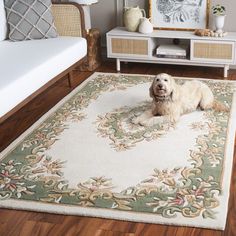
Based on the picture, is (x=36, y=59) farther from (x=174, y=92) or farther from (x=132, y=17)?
(x=132, y=17)

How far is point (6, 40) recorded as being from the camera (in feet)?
12.8

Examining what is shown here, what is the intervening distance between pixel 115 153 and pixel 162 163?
0.32m

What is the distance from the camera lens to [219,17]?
4184 mm

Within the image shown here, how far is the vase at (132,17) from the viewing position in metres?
4.43

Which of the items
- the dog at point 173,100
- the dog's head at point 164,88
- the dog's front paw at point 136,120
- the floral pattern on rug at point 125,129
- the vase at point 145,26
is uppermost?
the vase at point 145,26

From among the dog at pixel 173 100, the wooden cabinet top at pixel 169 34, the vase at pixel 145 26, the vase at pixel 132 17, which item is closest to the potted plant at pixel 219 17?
the wooden cabinet top at pixel 169 34

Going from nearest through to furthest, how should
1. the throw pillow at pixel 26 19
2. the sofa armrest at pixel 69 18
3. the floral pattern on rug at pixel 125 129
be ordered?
the floral pattern on rug at pixel 125 129 < the throw pillow at pixel 26 19 < the sofa armrest at pixel 69 18

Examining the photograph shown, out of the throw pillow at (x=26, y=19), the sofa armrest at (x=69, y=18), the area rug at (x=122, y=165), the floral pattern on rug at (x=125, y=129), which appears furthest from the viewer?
the sofa armrest at (x=69, y=18)

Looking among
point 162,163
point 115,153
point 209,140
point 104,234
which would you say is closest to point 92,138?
point 115,153

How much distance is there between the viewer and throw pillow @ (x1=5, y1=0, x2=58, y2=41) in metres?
3.82

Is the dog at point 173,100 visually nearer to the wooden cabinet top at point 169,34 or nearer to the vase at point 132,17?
the wooden cabinet top at point 169,34

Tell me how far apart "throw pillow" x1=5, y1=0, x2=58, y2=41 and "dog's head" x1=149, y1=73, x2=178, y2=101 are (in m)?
1.28

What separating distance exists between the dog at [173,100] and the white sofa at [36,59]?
757mm

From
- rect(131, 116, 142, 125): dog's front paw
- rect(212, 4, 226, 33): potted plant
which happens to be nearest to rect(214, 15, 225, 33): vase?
rect(212, 4, 226, 33): potted plant
